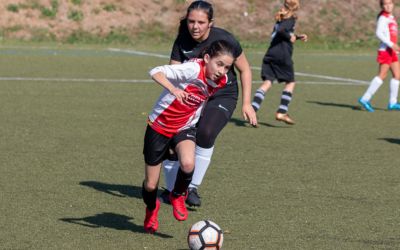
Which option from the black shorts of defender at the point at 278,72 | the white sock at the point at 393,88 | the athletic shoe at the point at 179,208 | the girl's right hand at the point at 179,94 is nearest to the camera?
the girl's right hand at the point at 179,94

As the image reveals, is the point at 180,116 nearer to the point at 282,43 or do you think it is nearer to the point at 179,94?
the point at 179,94

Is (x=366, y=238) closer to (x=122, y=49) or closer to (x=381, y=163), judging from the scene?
(x=381, y=163)

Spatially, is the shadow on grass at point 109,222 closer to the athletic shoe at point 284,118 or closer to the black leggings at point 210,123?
the black leggings at point 210,123

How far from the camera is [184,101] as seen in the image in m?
7.22

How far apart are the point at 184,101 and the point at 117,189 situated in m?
2.46

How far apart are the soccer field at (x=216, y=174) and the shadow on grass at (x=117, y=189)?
0.5 inches

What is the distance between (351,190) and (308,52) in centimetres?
2413

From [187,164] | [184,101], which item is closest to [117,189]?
[187,164]

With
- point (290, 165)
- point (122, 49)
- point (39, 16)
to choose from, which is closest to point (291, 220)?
point (290, 165)

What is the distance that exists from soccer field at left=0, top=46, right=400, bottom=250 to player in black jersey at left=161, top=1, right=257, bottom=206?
0.40 metres

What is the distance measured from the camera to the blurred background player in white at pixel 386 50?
16844 mm

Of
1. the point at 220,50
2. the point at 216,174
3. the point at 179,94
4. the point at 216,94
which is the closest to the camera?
the point at 179,94

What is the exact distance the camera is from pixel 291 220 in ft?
26.7

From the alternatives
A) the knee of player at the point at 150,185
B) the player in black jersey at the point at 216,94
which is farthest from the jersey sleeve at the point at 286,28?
the knee of player at the point at 150,185
